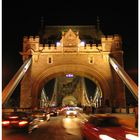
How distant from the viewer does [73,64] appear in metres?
42.4

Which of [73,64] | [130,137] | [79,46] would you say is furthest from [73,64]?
[130,137]

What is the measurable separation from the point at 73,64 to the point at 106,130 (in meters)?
32.9

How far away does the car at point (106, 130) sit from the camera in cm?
880

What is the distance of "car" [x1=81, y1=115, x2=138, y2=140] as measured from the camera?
8797 mm

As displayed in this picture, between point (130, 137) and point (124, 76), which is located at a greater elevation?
point (124, 76)

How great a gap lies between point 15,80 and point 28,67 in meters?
4.54

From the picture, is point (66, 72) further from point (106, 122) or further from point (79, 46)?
point (106, 122)

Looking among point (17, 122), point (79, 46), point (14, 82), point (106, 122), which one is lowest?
point (17, 122)

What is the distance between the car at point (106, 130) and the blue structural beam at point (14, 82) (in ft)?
80.1

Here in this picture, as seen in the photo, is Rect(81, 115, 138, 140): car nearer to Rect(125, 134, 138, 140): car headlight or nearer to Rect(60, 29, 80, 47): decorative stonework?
Rect(125, 134, 138, 140): car headlight

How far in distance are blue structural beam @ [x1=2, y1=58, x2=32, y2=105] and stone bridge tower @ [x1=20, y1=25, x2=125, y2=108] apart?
4.71ft

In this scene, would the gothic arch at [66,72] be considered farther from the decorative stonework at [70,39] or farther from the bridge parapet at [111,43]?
the bridge parapet at [111,43]

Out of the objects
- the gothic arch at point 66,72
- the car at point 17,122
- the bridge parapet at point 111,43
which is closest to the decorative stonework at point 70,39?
the gothic arch at point 66,72

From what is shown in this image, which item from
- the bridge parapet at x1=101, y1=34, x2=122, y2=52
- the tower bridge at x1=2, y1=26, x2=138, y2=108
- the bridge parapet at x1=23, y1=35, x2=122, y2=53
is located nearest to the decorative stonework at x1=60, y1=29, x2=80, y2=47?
the tower bridge at x1=2, y1=26, x2=138, y2=108
